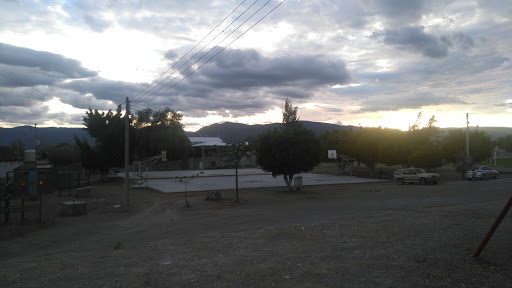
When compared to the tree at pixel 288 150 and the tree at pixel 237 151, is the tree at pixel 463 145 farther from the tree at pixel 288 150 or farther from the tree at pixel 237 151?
the tree at pixel 237 151

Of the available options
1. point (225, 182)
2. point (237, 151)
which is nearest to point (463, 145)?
point (225, 182)

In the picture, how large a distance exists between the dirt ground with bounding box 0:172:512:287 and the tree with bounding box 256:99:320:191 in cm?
1323

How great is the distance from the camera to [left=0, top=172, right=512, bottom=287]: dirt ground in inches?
267

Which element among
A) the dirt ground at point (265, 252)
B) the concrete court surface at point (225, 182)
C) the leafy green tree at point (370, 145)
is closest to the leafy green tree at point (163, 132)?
the concrete court surface at point (225, 182)

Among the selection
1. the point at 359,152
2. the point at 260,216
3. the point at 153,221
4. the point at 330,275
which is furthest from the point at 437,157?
the point at 330,275

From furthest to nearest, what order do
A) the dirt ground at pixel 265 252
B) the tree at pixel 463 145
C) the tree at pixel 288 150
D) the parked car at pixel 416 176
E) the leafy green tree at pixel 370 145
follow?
the tree at pixel 463 145 < the leafy green tree at pixel 370 145 < the parked car at pixel 416 176 < the tree at pixel 288 150 < the dirt ground at pixel 265 252

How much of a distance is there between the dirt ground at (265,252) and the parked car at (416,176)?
72.8 ft

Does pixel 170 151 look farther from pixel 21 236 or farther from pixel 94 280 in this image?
pixel 94 280

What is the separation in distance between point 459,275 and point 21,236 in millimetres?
13454

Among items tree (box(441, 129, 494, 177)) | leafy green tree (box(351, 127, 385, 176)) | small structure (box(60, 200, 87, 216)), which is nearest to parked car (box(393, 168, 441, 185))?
leafy green tree (box(351, 127, 385, 176))

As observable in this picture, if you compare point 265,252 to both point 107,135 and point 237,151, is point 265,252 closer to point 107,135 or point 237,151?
point 237,151

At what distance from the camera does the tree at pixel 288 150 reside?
1115 inches

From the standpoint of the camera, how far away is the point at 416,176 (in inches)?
1451

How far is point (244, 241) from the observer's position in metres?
10.3
